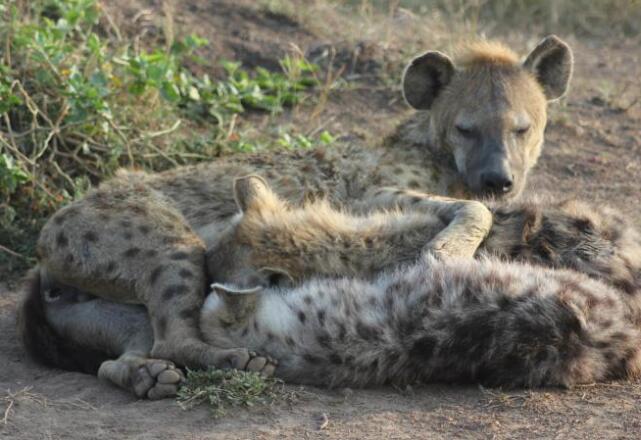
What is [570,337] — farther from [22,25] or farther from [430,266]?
[22,25]

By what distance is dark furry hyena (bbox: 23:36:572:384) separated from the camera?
3508 mm

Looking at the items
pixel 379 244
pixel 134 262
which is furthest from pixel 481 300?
pixel 134 262

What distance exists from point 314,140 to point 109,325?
7.42ft

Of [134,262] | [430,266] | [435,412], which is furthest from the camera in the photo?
[134,262]

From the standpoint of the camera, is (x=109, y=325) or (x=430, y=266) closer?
(x=430, y=266)

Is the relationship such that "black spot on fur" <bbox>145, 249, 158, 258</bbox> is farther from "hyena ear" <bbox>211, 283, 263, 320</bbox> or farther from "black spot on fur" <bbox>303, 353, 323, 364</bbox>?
"black spot on fur" <bbox>303, 353, 323, 364</bbox>

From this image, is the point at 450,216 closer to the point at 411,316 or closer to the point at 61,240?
the point at 411,316

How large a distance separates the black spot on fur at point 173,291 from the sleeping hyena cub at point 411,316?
0.17m

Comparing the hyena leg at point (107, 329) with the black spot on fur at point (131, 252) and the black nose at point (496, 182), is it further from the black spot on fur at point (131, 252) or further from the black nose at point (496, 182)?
the black nose at point (496, 182)

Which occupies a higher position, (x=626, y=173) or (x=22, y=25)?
(x=22, y=25)

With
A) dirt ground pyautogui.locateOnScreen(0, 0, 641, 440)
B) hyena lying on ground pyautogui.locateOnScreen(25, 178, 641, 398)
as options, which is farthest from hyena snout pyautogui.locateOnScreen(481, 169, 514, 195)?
dirt ground pyautogui.locateOnScreen(0, 0, 641, 440)

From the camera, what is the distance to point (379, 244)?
11.1 feet

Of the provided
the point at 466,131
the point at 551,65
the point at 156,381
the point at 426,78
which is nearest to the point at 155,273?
the point at 156,381

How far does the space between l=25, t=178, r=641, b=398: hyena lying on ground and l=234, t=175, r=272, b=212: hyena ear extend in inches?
0.5
